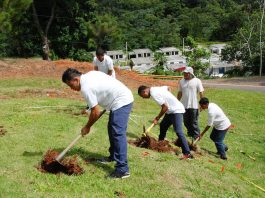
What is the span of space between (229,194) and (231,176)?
1.11m

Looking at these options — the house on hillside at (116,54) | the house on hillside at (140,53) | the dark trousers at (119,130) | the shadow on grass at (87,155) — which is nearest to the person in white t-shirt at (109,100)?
the dark trousers at (119,130)

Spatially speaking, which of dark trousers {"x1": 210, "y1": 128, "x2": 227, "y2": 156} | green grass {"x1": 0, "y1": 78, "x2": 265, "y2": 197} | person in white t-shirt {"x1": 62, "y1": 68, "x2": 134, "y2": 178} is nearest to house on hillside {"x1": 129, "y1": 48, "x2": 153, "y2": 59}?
green grass {"x1": 0, "y1": 78, "x2": 265, "y2": 197}

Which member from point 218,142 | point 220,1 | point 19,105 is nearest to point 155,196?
point 218,142

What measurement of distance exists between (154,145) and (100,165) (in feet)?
6.16

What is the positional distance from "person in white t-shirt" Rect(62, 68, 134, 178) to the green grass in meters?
0.52

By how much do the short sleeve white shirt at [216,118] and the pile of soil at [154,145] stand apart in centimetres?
107

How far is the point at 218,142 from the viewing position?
9.58m

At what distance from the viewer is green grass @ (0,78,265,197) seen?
6324 millimetres

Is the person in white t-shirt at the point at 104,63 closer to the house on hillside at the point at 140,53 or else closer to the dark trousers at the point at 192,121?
the dark trousers at the point at 192,121

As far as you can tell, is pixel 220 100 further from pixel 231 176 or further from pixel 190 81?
pixel 231 176

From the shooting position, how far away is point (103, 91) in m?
6.25

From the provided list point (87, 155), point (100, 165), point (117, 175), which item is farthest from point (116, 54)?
point (117, 175)

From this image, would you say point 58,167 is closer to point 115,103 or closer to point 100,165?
→ point 100,165

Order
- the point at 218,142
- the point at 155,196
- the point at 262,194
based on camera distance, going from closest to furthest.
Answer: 1. the point at 155,196
2. the point at 262,194
3. the point at 218,142
